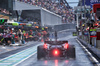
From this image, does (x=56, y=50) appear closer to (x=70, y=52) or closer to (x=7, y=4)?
(x=70, y=52)

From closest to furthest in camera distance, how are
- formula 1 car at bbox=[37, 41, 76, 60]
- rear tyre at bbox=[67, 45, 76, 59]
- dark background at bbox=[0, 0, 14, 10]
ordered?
formula 1 car at bbox=[37, 41, 76, 60]
rear tyre at bbox=[67, 45, 76, 59]
dark background at bbox=[0, 0, 14, 10]

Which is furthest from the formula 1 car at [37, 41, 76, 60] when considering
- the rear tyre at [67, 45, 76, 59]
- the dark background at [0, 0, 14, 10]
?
→ the dark background at [0, 0, 14, 10]

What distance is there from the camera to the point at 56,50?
1300 cm

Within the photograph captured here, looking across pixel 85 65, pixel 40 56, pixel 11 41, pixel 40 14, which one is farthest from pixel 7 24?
pixel 40 14

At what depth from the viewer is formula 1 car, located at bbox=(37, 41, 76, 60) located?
13062 millimetres

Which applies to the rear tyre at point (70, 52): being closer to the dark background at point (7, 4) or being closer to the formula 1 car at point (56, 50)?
the formula 1 car at point (56, 50)

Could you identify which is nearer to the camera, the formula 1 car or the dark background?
the formula 1 car

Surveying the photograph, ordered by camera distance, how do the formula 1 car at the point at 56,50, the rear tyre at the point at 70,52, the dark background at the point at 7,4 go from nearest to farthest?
the formula 1 car at the point at 56,50 → the rear tyre at the point at 70,52 → the dark background at the point at 7,4

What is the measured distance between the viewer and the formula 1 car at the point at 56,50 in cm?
1306

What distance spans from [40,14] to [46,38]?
90.7ft

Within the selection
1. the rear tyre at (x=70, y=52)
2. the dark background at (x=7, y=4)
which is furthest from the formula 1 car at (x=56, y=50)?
the dark background at (x=7, y=4)

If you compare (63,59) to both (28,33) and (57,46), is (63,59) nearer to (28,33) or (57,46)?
(57,46)

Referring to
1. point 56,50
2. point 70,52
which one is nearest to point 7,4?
point 70,52

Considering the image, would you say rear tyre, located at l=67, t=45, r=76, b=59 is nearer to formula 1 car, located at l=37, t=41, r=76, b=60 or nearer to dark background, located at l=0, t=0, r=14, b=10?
formula 1 car, located at l=37, t=41, r=76, b=60
